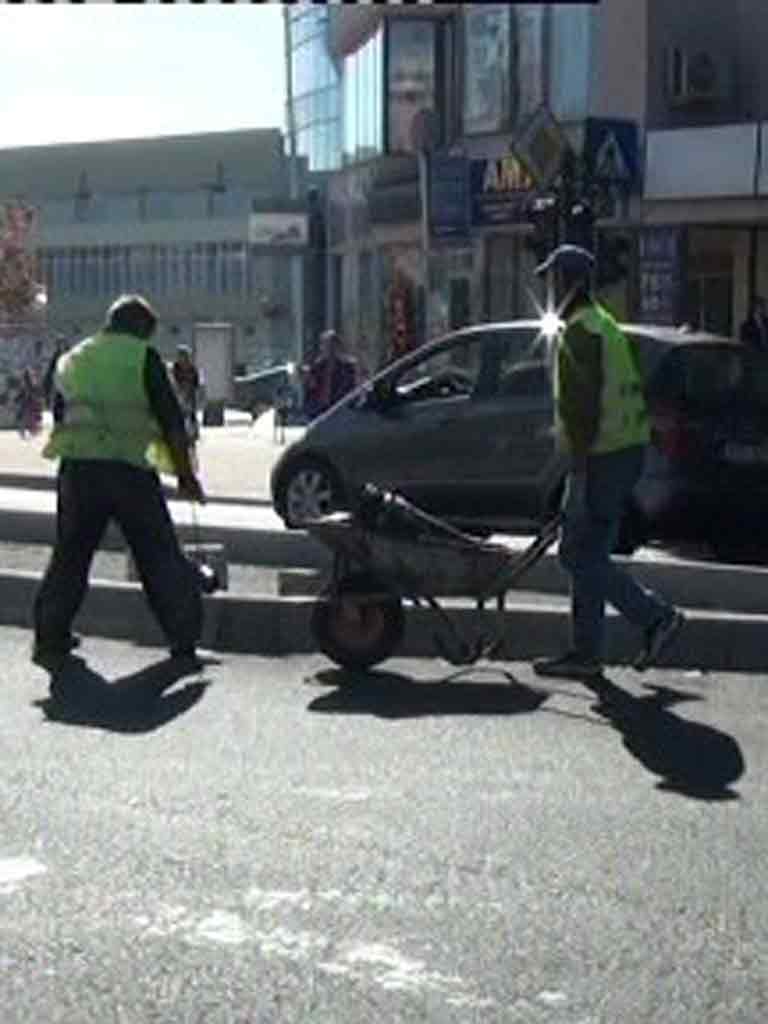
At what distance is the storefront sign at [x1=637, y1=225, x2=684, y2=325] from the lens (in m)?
29.3

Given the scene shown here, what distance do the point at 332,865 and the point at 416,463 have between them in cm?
796

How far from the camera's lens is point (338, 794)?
664cm

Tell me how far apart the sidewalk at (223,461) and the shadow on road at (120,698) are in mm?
3764

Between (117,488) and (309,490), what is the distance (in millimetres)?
5512

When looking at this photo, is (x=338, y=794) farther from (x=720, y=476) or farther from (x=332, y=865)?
(x=720, y=476)

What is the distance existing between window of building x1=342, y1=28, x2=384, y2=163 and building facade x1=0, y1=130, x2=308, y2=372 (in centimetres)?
5910

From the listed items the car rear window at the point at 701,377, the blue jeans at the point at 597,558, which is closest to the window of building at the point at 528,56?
the car rear window at the point at 701,377

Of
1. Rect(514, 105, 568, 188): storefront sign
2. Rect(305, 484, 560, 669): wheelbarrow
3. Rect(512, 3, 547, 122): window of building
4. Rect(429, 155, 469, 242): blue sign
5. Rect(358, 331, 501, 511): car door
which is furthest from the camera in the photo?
Rect(512, 3, 547, 122): window of building

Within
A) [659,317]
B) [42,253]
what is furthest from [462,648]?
[42,253]

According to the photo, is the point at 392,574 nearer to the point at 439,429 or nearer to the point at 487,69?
the point at 439,429

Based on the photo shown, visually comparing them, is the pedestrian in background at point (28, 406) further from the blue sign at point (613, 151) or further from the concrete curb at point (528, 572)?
the concrete curb at point (528, 572)

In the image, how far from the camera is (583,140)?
25625 mm

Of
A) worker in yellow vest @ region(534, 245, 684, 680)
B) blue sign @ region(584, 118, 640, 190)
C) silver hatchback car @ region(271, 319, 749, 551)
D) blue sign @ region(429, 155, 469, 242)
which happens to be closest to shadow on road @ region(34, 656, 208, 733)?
worker in yellow vest @ region(534, 245, 684, 680)

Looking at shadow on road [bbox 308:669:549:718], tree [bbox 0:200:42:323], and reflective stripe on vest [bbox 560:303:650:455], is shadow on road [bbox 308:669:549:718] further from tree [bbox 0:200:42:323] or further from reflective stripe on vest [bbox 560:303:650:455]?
tree [bbox 0:200:42:323]
